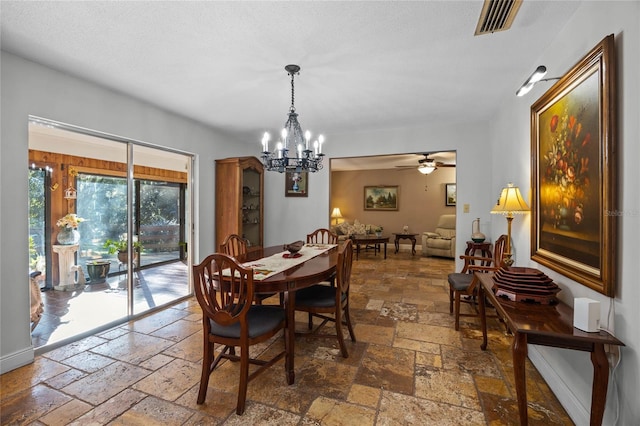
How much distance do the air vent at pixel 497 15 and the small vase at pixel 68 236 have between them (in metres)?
3.76

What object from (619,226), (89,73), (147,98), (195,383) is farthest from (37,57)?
(619,226)

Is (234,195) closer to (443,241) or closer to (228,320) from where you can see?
(228,320)

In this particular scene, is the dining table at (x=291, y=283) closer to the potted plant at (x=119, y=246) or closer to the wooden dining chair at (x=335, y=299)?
the wooden dining chair at (x=335, y=299)

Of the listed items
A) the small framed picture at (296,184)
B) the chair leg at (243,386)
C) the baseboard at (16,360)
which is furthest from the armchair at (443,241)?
the baseboard at (16,360)

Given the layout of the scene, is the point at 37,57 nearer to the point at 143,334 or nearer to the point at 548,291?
the point at 143,334

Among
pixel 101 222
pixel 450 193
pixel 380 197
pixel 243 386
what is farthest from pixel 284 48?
pixel 450 193

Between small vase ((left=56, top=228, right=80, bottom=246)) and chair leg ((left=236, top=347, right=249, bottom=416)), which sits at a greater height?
small vase ((left=56, top=228, right=80, bottom=246))

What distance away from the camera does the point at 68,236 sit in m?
2.82

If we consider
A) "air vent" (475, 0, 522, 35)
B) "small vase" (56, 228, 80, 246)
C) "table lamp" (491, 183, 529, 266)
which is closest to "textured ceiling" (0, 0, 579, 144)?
"air vent" (475, 0, 522, 35)

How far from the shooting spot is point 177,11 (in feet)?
5.81

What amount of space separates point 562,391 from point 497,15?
231 centimetres

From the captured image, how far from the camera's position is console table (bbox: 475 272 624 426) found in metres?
1.29

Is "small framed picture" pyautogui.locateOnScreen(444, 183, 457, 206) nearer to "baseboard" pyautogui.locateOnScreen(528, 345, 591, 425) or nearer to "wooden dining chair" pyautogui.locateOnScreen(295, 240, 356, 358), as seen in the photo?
"baseboard" pyautogui.locateOnScreen(528, 345, 591, 425)

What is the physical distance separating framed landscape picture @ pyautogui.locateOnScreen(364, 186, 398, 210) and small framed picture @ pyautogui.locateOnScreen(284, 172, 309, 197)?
4217 mm
